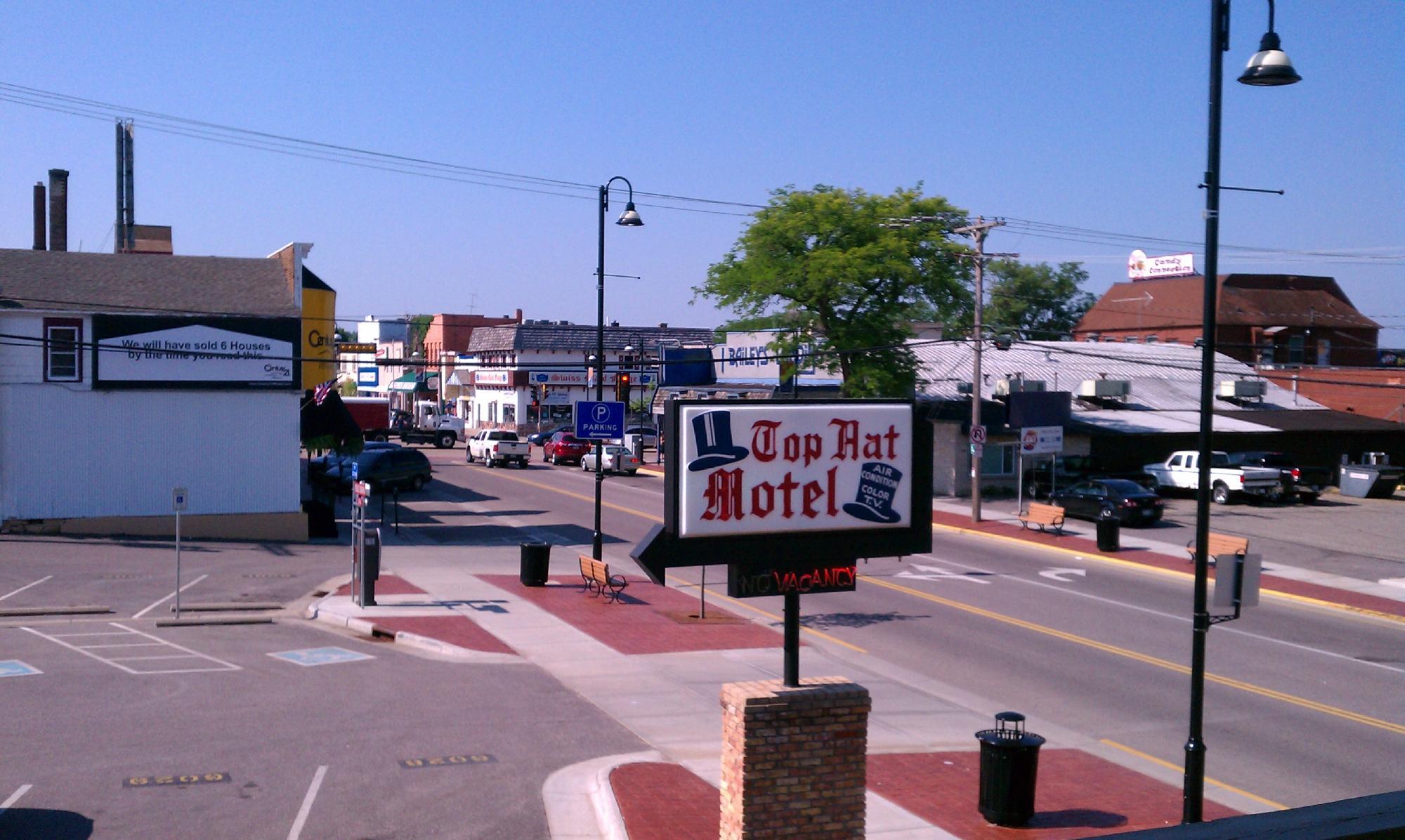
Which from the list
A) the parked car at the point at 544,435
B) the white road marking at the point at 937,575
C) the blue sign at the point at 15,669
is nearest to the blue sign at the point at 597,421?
the white road marking at the point at 937,575

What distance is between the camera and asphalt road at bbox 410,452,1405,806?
13.4 m

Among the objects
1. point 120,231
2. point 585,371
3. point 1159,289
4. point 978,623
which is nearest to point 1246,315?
point 1159,289

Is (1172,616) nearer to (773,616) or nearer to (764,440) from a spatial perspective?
(773,616)

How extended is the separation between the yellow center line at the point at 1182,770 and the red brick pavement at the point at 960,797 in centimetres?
51

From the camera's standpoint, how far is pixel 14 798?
10539mm

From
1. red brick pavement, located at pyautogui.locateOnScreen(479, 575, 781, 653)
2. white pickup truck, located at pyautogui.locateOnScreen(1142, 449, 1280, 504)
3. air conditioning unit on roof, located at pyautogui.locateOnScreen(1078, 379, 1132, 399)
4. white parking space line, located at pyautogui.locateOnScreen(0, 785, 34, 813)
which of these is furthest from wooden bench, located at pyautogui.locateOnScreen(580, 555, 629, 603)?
air conditioning unit on roof, located at pyautogui.locateOnScreen(1078, 379, 1132, 399)

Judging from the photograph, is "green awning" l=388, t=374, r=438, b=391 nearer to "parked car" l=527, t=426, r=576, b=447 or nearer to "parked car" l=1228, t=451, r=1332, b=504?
"parked car" l=527, t=426, r=576, b=447

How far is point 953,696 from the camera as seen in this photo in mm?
16016

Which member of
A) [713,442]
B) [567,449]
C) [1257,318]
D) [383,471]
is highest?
[1257,318]

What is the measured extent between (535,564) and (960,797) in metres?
14.5

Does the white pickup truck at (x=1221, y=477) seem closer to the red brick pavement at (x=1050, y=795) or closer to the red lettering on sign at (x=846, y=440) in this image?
the red brick pavement at (x=1050, y=795)

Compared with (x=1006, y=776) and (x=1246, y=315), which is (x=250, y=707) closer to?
(x=1006, y=776)

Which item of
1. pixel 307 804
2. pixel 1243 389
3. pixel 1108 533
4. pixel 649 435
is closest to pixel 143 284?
pixel 307 804

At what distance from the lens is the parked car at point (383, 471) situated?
42406mm
